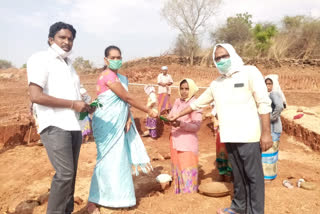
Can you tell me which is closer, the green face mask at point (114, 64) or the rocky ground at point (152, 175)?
the green face mask at point (114, 64)

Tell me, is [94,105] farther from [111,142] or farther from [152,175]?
[152,175]

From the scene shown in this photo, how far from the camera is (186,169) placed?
3551mm

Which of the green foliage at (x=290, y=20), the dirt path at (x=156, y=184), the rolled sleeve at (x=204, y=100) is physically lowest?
the dirt path at (x=156, y=184)

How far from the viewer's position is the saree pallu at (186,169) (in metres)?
3.55

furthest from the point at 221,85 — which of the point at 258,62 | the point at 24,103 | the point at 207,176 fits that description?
the point at 258,62

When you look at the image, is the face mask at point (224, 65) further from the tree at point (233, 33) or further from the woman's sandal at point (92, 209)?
the tree at point (233, 33)

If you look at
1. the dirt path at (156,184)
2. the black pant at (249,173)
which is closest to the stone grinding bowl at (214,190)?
the dirt path at (156,184)

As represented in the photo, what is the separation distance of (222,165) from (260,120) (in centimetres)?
165

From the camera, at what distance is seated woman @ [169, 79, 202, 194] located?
3479 millimetres

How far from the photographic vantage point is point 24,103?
12273 mm

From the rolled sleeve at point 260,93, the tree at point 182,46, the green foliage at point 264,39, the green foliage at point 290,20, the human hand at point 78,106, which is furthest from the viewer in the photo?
the green foliage at point 290,20

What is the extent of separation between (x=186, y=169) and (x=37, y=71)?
229 centimetres

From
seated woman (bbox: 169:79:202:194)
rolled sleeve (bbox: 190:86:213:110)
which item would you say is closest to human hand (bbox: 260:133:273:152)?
rolled sleeve (bbox: 190:86:213:110)

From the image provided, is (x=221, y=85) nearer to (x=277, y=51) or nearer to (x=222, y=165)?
(x=222, y=165)
